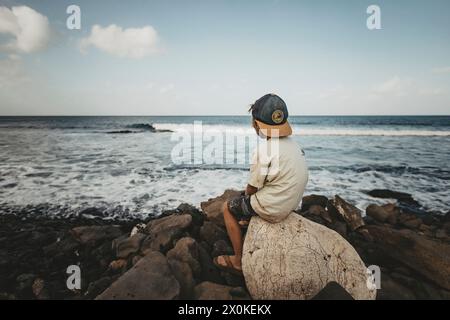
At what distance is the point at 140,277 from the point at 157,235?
1.36m

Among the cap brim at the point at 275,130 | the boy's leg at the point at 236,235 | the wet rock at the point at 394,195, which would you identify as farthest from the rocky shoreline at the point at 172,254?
the cap brim at the point at 275,130

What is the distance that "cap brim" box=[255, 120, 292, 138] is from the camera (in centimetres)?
278

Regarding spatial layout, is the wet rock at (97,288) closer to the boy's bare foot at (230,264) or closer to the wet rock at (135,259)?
the wet rock at (135,259)

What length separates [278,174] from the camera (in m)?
2.74

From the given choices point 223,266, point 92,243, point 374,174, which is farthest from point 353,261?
point 374,174

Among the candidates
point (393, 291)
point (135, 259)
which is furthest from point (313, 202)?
point (135, 259)

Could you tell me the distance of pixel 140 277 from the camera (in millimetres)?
2775

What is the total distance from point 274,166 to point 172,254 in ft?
6.20

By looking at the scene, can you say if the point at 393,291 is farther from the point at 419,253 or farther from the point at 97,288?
the point at 97,288

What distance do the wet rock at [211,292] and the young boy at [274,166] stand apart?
90cm

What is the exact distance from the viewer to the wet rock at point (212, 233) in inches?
162

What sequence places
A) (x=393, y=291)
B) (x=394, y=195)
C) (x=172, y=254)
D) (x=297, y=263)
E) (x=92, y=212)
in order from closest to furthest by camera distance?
1. (x=297, y=263)
2. (x=393, y=291)
3. (x=172, y=254)
4. (x=92, y=212)
5. (x=394, y=195)

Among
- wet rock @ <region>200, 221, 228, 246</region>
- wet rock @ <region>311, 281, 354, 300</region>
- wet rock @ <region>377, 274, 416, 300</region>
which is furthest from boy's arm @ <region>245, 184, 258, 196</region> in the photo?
wet rock @ <region>377, 274, 416, 300</region>

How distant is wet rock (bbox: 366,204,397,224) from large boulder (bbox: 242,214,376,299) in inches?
119
